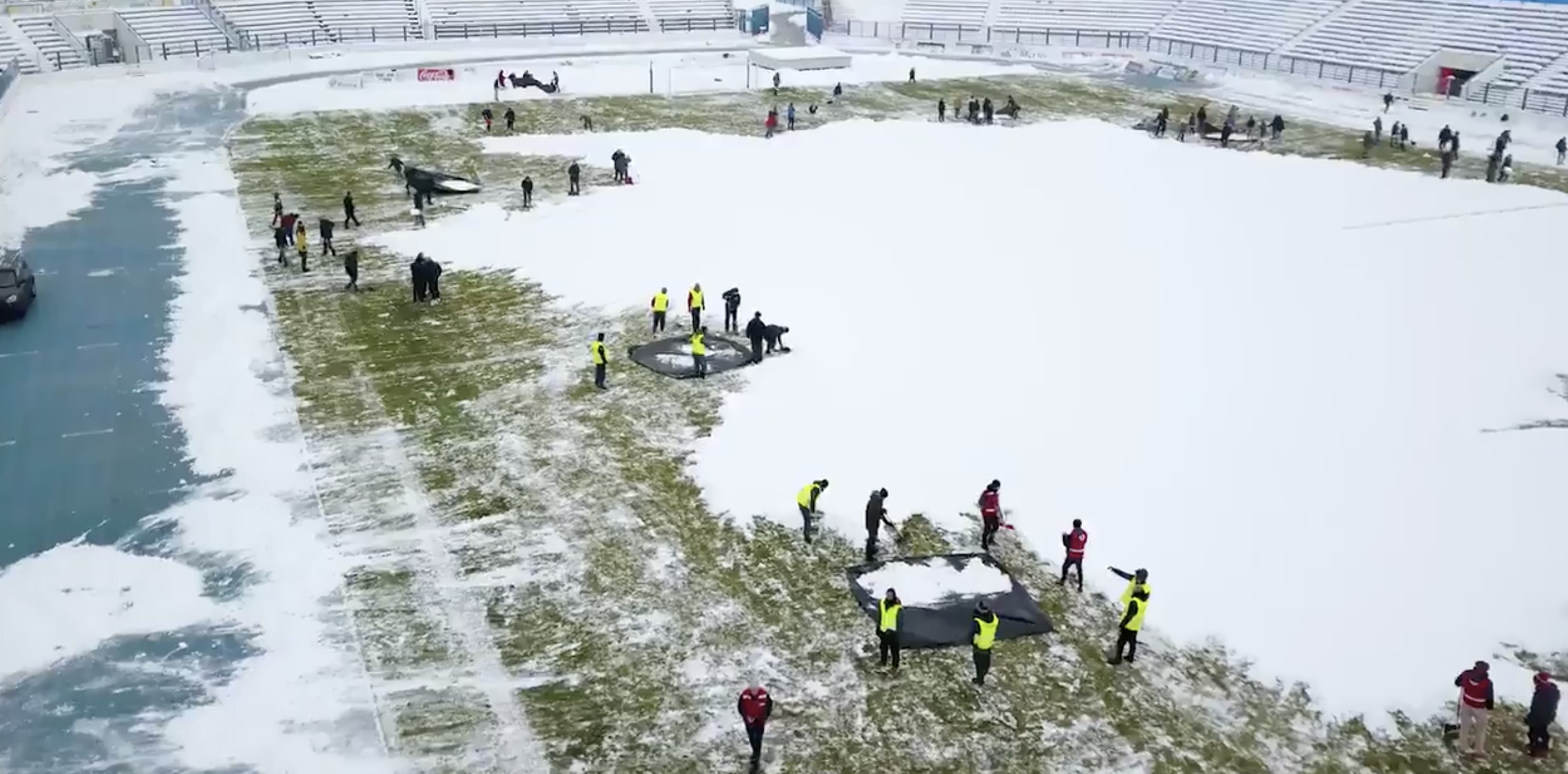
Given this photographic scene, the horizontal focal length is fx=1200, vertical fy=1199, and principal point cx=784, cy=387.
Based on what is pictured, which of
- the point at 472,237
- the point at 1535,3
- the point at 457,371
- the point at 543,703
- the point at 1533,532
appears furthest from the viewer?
the point at 1535,3

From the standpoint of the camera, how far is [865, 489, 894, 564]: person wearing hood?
1681 centimetres

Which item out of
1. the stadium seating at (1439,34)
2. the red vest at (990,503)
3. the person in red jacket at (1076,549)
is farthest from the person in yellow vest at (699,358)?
the stadium seating at (1439,34)

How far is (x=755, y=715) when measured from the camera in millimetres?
12680

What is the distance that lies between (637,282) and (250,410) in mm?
9822

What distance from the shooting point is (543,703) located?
45.7 feet

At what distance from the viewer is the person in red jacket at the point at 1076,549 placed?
16.1 m

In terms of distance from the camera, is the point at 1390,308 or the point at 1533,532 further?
the point at 1390,308

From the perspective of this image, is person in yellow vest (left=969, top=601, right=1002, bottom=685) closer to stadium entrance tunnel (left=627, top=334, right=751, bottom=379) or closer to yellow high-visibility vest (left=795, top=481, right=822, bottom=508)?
yellow high-visibility vest (left=795, top=481, right=822, bottom=508)

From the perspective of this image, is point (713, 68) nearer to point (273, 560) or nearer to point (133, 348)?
point (133, 348)

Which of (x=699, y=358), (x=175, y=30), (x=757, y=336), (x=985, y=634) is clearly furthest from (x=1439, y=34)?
(x=175, y=30)

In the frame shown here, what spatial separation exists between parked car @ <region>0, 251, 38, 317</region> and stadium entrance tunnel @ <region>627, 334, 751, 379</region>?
13.2 m

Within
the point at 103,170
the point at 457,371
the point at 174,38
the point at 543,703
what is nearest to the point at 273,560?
the point at 543,703

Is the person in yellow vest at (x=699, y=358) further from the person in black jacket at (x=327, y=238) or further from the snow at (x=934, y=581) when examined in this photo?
the person in black jacket at (x=327, y=238)

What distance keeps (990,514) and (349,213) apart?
2250cm
